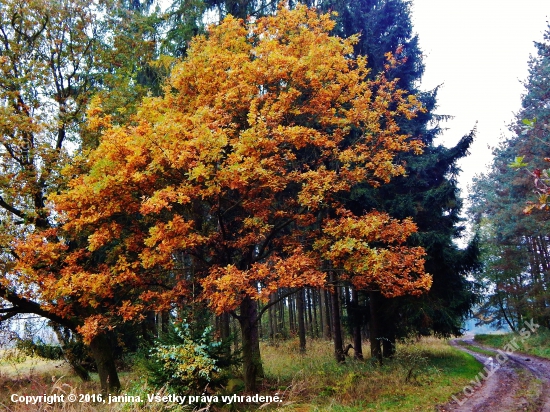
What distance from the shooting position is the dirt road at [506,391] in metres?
9.30

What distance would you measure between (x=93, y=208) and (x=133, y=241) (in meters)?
1.43

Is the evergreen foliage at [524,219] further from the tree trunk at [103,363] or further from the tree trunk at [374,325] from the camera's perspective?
the tree trunk at [103,363]

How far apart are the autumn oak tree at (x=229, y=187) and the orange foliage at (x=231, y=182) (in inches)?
1.7

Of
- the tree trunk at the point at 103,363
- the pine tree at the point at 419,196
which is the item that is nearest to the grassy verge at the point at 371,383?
the pine tree at the point at 419,196

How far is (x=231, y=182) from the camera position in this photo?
8.90 m

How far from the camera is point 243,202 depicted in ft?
33.8

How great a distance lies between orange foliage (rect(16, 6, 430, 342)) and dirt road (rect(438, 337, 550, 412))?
2.94 metres

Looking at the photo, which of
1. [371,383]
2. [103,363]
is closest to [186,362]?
[371,383]

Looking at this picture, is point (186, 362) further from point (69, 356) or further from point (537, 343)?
point (537, 343)

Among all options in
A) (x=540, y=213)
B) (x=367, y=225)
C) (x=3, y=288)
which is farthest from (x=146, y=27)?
(x=540, y=213)

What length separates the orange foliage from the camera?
896 cm

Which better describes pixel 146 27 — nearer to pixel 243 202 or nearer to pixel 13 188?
pixel 13 188

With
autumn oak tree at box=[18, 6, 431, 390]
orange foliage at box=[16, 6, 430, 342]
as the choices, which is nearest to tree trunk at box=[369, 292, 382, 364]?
orange foliage at box=[16, 6, 430, 342]

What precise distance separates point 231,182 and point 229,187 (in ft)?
3.18
